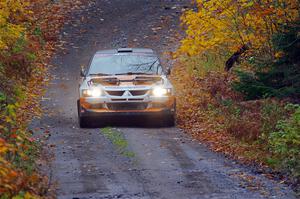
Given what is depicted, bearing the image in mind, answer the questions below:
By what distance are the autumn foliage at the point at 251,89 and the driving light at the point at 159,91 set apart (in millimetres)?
966

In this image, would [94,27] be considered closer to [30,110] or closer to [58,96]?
[58,96]

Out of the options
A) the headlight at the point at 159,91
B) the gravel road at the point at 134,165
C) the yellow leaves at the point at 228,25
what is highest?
the yellow leaves at the point at 228,25

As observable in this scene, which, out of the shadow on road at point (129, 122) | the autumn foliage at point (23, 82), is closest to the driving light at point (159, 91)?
the shadow on road at point (129, 122)

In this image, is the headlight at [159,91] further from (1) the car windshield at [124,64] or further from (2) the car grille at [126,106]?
(1) the car windshield at [124,64]

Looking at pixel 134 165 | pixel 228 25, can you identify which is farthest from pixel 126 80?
pixel 134 165

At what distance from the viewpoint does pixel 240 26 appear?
19281mm

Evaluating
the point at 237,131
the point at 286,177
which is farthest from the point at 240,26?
the point at 286,177

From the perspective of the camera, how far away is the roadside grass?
1351cm

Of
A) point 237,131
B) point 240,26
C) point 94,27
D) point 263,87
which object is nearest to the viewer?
Result: point 237,131

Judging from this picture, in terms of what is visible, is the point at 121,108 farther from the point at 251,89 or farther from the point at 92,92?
the point at 251,89

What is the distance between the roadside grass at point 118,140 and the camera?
13.5m

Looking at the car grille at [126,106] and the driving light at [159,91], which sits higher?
the driving light at [159,91]

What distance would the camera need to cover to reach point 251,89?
16.9 metres

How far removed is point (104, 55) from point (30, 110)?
2.86 m
